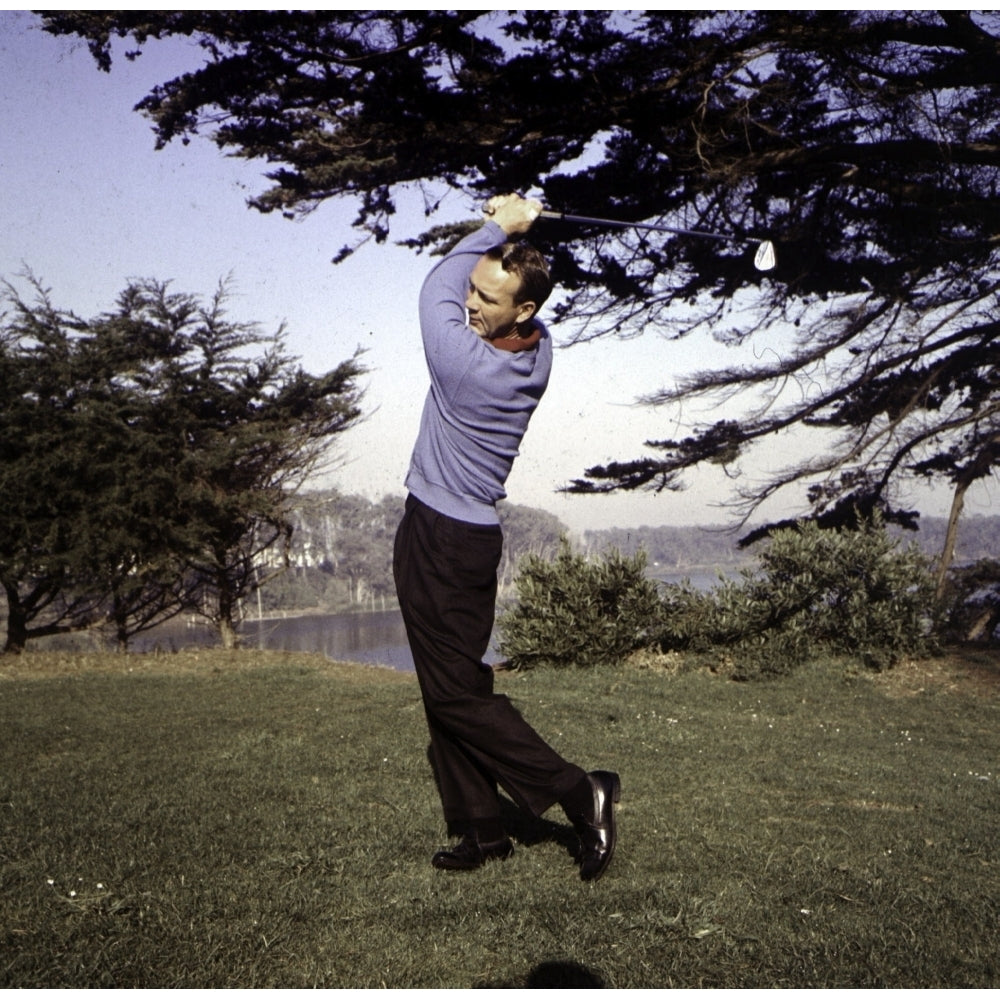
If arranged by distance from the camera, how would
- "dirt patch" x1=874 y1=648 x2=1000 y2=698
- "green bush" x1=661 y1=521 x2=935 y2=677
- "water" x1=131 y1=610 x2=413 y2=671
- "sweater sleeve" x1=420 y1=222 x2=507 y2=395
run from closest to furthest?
"sweater sleeve" x1=420 y1=222 x2=507 y2=395
"dirt patch" x1=874 y1=648 x2=1000 y2=698
"green bush" x1=661 y1=521 x2=935 y2=677
"water" x1=131 y1=610 x2=413 y2=671

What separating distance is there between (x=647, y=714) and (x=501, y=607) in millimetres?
3814

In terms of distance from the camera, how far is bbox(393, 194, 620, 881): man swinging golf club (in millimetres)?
3158

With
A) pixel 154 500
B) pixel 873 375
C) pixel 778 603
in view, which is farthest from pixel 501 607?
pixel 873 375

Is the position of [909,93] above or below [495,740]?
above

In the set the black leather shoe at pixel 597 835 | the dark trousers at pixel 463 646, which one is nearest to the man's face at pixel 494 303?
the dark trousers at pixel 463 646

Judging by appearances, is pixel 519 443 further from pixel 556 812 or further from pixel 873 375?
pixel 873 375

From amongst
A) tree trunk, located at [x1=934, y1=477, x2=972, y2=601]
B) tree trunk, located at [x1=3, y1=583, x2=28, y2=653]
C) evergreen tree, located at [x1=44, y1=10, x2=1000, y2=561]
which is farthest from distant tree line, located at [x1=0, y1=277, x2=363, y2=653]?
tree trunk, located at [x1=934, y1=477, x2=972, y2=601]

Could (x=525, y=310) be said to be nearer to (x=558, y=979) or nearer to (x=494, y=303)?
(x=494, y=303)

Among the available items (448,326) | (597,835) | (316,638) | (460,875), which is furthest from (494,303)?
(316,638)

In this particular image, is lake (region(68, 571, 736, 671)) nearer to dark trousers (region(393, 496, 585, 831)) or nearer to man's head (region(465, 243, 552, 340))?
dark trousers (region(393, 496, 585, 831))

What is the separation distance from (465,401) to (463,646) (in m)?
0.83

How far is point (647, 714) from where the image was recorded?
730cm

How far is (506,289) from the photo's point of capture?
3.23 meters

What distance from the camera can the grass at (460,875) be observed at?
2.49m
